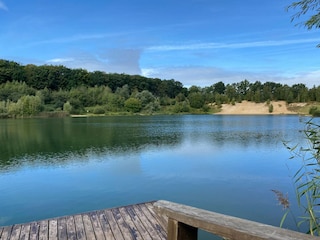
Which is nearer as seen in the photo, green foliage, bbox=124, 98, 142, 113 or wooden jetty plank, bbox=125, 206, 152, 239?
wooden jetty plank, bbox=125, 206, 152, 239

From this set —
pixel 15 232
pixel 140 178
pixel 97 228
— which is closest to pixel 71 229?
pixel 97 228

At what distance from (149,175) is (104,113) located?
4628 cm

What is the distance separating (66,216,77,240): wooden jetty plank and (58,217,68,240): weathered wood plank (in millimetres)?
39

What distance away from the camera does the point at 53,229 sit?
3488mm

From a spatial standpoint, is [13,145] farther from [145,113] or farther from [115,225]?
[145,113]

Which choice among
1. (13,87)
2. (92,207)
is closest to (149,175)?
(92,207)

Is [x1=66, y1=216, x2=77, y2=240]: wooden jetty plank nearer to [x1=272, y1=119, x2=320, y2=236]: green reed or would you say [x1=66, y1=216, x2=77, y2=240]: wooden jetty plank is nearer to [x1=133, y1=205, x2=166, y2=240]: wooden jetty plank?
[x1=133, y1=205, x2=166, y2=240]: wooden jetty plank

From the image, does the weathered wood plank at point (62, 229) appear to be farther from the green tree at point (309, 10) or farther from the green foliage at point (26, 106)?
the green foliage at point (26, 106)

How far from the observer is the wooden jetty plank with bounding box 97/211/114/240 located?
3277 mm

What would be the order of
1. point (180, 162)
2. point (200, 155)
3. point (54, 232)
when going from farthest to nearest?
1. point (200, 155)
2. point (180, 162)
3. point (54, 232)

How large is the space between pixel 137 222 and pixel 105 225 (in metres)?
0.42

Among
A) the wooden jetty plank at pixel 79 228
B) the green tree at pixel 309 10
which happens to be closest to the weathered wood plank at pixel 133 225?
the wooden jetty plank at pixel 79 228

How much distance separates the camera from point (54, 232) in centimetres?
339

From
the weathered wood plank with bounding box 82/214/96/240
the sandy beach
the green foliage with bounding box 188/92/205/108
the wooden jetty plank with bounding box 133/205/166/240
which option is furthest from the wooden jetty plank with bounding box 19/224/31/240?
the sandy beach
